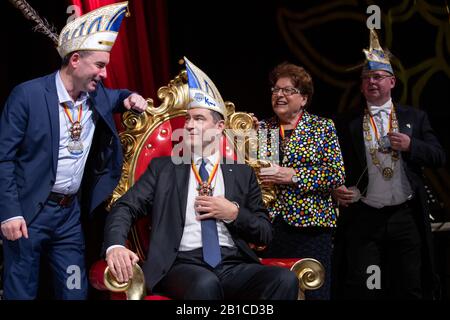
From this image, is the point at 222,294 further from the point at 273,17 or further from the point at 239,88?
the point at 273,17

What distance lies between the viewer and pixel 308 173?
400cm

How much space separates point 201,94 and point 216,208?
0.62 meters

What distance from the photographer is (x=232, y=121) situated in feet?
13.4

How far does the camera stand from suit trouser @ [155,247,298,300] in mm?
3275

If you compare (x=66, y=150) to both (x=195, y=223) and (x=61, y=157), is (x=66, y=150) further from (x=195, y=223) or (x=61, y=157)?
(x=195, y=223)

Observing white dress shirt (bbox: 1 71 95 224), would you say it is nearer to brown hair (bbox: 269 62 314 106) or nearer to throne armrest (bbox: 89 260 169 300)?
throne armrest (bbox: 89 260 169 300)

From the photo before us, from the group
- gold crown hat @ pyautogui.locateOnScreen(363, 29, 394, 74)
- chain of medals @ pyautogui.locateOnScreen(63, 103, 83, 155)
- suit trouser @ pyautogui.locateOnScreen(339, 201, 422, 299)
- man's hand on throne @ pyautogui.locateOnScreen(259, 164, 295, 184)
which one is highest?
gold crown hat @ pyautogui.locateOnScreen(363, 29, 394, 74)

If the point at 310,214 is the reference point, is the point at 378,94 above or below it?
above

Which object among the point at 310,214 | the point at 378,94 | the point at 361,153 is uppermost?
the point at 378,94

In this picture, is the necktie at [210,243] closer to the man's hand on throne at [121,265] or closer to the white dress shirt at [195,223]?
the white dress shirt at [195,223]

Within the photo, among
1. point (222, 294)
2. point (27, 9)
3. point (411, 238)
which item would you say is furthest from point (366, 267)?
point (27, 9)

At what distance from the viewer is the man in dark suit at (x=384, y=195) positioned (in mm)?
4363

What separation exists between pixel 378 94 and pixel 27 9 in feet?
6.93

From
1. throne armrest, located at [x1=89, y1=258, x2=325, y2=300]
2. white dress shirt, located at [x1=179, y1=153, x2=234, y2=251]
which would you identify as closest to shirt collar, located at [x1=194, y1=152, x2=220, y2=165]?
white dress shirt, located at [x1=179, y1=153, x2=234, y2=251]
